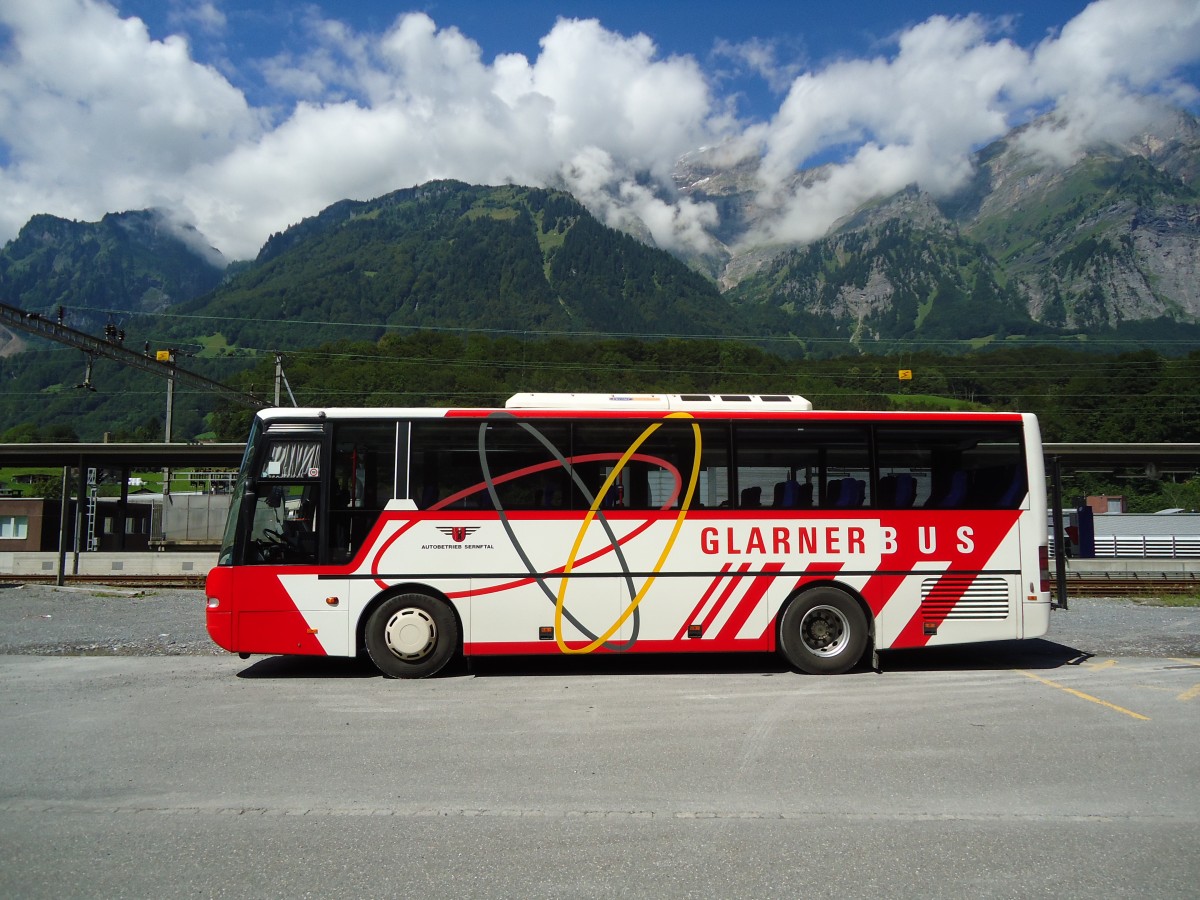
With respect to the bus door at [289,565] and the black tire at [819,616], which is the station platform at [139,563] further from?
the black tire at [819,616]

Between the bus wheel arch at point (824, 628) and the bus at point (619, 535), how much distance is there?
0.02 metres

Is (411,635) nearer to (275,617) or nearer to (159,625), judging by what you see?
(275,617)

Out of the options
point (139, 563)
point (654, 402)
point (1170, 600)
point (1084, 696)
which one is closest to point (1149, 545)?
point (1170, 600)

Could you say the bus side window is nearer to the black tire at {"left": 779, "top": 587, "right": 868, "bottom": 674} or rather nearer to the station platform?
the black tire at {"left": 779, "top": 587, "right": 868, "bottom": 674}

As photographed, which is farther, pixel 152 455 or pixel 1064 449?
pixel 152 455

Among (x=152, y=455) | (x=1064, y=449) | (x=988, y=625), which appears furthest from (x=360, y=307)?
(x=988, y=625)

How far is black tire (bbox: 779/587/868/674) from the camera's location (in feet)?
32.6

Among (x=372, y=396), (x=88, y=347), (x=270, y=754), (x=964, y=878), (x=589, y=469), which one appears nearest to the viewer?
(x=964, y=878)

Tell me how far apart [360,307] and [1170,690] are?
186 m

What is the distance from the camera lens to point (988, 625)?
10.1m

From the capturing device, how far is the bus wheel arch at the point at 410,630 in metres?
9.66

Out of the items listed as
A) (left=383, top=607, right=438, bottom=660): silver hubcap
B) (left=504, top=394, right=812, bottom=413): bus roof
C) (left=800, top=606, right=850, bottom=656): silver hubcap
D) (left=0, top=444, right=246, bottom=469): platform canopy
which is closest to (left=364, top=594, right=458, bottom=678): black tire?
(left=383, top=607, right=438, bottom=660): silver hubcap

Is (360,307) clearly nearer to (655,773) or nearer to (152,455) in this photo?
(152,455)

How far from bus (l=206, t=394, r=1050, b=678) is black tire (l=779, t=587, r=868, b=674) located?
0.9 inches
